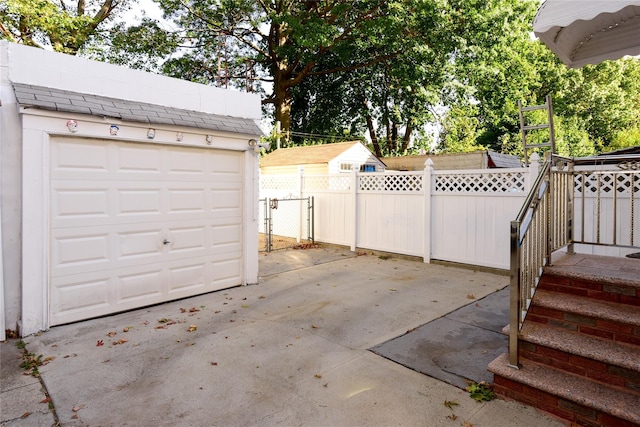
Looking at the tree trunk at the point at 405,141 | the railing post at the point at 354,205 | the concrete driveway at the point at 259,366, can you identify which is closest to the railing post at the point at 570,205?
the concrete driveway at the point at 259,366

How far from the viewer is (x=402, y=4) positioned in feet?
49.4

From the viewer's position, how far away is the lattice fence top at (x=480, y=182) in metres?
6.46

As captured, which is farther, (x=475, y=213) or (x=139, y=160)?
(x=475, y=213)

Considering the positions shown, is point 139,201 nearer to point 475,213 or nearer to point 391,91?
point 475,213

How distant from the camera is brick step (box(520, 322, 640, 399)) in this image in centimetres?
234

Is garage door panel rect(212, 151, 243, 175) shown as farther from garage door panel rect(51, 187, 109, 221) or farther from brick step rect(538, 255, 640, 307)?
brick step rect(538, 255, 640, 307)

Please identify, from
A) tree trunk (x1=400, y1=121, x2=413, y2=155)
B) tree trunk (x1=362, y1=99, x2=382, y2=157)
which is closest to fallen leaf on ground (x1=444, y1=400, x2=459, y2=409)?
tree trunk (x1=362, y1=99, x2=382, y2=157)

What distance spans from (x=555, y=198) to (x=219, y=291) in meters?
4.39

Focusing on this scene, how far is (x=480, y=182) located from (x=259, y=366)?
5.29 m

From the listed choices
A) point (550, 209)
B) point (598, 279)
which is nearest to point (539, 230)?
point (550, 209)

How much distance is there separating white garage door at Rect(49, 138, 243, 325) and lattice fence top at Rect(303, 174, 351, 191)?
3.81 m

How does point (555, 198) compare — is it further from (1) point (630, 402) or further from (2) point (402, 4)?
(2) point (402, 4)

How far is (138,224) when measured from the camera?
477 centimetres

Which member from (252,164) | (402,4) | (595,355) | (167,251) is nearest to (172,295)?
(167,251)
